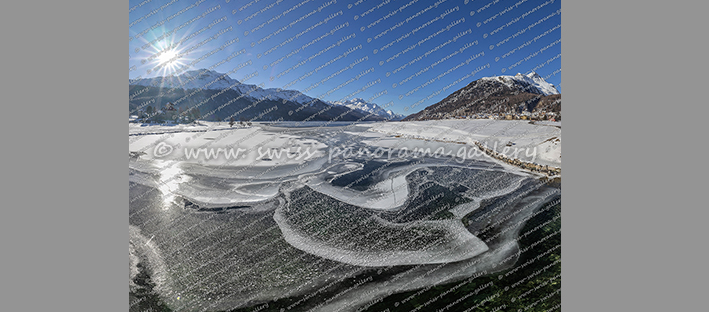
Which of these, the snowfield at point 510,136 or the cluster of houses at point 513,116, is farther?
the cluster of houses at point 513,116

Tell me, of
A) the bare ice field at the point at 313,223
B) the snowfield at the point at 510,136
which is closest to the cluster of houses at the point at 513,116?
the snowfield at the point at 510,136

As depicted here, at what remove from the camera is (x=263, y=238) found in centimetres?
384

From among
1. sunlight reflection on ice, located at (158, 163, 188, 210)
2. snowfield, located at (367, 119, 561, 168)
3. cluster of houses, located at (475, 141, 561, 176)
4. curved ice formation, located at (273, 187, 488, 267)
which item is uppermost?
snowfield, located at (367, 119, 561, 168)

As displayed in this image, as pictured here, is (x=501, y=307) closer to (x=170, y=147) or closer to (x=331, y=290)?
(x=331, y=290)

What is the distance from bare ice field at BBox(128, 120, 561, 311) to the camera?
2963 mm

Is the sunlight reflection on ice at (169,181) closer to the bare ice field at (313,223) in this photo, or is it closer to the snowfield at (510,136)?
the bare ice field at (313,223)

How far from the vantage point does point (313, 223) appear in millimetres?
4324

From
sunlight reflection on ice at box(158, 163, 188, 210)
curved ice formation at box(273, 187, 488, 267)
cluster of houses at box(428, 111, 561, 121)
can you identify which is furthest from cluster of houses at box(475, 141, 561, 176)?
sunlight reflection on ice at box(158, 163, 188, 210)

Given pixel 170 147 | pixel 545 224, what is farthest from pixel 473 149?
pixel 170 147

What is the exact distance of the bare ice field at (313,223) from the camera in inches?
117

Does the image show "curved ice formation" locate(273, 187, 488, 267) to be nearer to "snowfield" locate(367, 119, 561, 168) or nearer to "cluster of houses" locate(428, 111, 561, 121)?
"snowfield" locate(367, 119, 561, 168)

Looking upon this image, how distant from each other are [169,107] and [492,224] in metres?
16.2

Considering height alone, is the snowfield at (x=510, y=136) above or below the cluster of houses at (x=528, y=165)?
above

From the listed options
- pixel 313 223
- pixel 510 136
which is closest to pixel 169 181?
pixel 313 223
